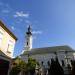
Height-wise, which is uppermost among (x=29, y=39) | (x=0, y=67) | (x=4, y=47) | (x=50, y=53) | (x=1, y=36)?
(x=29, y=39)

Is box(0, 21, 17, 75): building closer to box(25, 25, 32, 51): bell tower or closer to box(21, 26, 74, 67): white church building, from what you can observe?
box(21, 26, 74, 67): white church building

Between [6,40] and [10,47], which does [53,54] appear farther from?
[6,40]

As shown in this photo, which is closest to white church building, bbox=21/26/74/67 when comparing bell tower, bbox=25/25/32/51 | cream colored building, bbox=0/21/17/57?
bell tower, bbox=25/25/32/51

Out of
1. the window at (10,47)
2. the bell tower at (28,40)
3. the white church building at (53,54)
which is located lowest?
the window at (10,47)

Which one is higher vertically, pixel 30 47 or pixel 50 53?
pixel 30 47

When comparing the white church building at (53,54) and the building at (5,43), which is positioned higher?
the white church building at (53,54)

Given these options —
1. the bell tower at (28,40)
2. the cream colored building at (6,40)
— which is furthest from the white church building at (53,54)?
→ the cream colored building at (6,40)

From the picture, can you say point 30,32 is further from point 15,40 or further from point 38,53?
point 15,40

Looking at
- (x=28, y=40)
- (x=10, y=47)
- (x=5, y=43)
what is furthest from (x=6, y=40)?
(x=28, y=40)

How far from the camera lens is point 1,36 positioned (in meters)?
15.2

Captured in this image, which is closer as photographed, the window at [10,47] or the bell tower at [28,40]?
the window at [10,47]

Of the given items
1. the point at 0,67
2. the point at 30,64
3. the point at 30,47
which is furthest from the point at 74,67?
the point at 30,47

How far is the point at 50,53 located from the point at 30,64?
79.6 ft

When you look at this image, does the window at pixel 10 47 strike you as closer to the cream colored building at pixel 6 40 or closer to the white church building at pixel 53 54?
the cream colored building at pixel 6 40
